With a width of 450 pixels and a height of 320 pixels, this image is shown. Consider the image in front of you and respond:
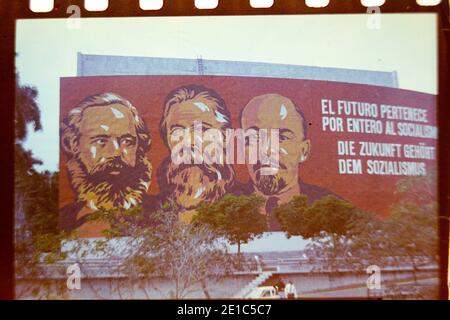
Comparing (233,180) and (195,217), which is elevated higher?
(233,180)

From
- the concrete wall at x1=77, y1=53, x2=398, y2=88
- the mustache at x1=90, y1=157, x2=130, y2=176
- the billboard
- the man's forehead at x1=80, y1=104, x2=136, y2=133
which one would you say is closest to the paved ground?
the billboard

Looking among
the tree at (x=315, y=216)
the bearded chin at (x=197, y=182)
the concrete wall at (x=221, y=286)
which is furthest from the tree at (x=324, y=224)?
the bearded chin at (x=197, y=182)

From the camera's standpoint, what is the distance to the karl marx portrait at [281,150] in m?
4.28

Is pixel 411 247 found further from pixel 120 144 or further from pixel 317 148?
pixel 120 144

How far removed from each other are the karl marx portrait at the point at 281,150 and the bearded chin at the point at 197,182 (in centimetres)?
20

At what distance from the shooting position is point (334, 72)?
4332 mm

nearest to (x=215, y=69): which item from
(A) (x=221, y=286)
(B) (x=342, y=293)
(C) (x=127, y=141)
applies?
(C) (x=127, y=141)

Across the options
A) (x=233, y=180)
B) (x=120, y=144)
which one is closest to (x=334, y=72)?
(x=233, y=180)

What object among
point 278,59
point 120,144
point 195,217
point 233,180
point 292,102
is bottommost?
point 195,217

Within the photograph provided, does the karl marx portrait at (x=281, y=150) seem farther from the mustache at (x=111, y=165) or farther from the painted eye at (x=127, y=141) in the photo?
the mustache at (x=111, y=165)

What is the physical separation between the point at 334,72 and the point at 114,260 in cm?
218

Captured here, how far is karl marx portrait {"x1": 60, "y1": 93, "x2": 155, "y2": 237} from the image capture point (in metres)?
4.23

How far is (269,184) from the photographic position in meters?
4.29

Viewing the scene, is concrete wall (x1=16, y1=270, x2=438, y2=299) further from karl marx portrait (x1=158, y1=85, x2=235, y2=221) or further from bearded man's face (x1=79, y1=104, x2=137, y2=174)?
bearded man's face (x1=79, y1=104, x2=137, y2=174)
